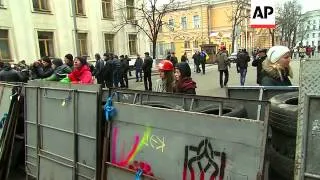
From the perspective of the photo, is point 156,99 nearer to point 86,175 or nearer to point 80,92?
point 80,92

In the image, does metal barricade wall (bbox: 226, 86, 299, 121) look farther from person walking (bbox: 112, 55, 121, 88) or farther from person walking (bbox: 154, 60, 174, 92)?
person walking (bbox: 112, 55, 121, 88)

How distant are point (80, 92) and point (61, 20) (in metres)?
25.1

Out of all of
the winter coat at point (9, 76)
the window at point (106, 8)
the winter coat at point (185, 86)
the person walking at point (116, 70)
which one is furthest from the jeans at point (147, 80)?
the window at point (106, 8)

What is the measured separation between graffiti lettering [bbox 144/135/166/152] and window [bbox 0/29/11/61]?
896 inches

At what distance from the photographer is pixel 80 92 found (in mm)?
3938

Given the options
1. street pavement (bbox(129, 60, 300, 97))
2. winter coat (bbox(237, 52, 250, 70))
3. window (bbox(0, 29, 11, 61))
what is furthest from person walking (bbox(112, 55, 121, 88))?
window (bbox(0, 29, 11, 61))

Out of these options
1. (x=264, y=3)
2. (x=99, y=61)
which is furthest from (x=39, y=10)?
(x=264, y=3)

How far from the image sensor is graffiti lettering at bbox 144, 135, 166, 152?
3197mm

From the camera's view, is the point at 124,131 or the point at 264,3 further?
the point at 264,3

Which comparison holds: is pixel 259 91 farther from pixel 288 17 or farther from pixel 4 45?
pixel 288 17

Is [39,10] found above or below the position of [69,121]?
above

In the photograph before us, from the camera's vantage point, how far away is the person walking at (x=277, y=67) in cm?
426

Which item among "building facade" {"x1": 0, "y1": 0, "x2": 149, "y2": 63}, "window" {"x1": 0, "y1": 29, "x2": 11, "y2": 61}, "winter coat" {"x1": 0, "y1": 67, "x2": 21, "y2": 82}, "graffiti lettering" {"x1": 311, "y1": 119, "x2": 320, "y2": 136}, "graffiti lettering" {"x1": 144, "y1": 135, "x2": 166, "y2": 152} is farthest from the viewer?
"building facade" {"x1": 0, "y1": 0, "x2": 149, "y2": 63}

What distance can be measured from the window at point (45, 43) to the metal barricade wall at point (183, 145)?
955 inches
